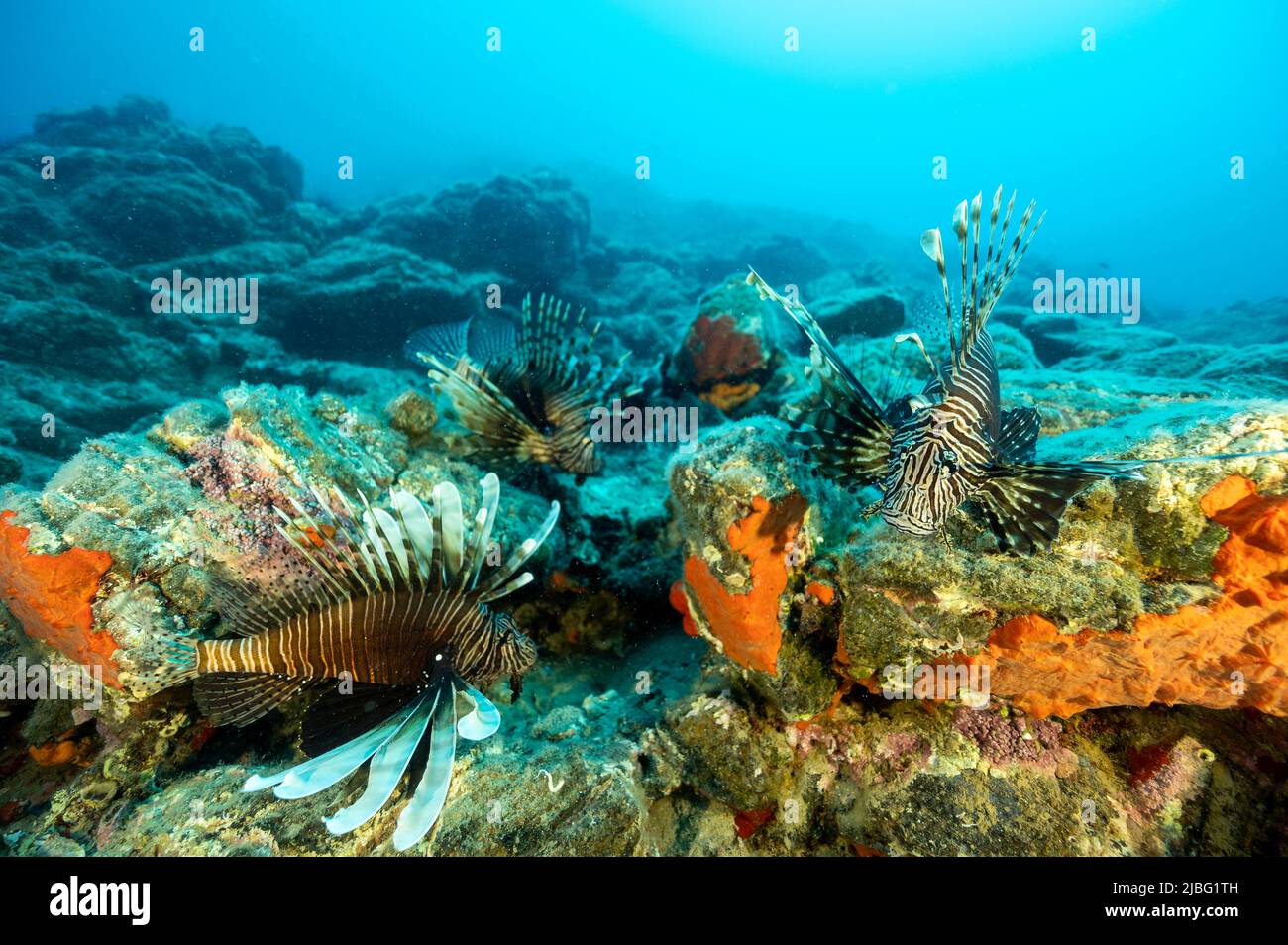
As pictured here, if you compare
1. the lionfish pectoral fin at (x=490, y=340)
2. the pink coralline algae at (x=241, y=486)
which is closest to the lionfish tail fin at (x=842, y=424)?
the pink coralline algae at (x=241, y=486)

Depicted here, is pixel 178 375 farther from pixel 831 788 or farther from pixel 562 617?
pixel 831 788

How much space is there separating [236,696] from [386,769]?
1053mm

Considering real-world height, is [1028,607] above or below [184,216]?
below

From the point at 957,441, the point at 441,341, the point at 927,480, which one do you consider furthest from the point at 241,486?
the point at 957,441

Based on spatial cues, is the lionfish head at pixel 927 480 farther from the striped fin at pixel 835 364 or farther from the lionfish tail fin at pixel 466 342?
the lionfish tail fin at pixel 466 342

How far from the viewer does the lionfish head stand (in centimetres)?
186

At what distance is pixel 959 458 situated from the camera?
188cm

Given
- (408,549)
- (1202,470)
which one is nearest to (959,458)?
(1202,470)

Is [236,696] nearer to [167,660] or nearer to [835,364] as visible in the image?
[167,660]

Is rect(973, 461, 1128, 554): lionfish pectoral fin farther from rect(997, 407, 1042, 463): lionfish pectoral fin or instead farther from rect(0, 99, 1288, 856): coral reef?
rect(997, 407, 1042, 463): lionfish pectoral fin

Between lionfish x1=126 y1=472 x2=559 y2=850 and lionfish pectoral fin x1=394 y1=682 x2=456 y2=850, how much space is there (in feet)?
0.37

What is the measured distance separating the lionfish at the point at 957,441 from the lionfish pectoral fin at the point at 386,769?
1855mm

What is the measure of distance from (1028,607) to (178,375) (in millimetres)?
13194

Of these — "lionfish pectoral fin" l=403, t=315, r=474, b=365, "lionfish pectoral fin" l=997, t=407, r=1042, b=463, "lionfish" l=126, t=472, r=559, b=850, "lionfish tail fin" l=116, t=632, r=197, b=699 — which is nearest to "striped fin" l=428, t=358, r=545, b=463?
"lionfish pectoral fin" l=403, t=315, r=474, b=365
